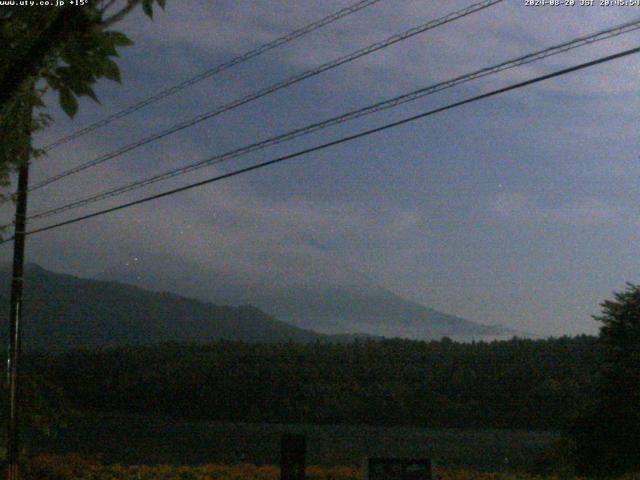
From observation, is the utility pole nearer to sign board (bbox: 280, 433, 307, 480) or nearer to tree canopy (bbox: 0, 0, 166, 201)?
sign board (bbox: 280, 433, 307, 480)

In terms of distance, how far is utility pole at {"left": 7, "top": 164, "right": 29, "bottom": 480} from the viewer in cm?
1595

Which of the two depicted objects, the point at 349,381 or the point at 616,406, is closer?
the point at 616,406

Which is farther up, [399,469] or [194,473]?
[399,469]

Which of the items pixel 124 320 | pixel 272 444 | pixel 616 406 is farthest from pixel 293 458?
pixel 124 320

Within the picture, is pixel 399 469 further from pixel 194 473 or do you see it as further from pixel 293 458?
pixel 194 473

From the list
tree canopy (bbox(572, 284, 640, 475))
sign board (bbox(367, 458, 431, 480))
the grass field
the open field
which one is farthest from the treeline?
sign board (bbox(367, 458, 431, 480))

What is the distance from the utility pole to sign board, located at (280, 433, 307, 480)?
22.9ft

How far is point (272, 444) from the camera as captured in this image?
32.0 m

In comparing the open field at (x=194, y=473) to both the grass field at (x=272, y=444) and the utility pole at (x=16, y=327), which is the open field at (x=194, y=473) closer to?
the utility pole at (x=16, y=327)

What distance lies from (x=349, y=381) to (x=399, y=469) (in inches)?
1404

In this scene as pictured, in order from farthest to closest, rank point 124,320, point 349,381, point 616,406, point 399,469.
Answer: point 124,320 → point 349,381 → point 616,406 → point 399,469

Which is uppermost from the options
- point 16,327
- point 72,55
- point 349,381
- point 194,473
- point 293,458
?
point 72,55

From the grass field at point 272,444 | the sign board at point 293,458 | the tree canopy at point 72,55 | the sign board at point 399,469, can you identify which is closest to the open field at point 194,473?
the sign board at point 293,458

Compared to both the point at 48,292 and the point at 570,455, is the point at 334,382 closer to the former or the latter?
the point at 570,455
